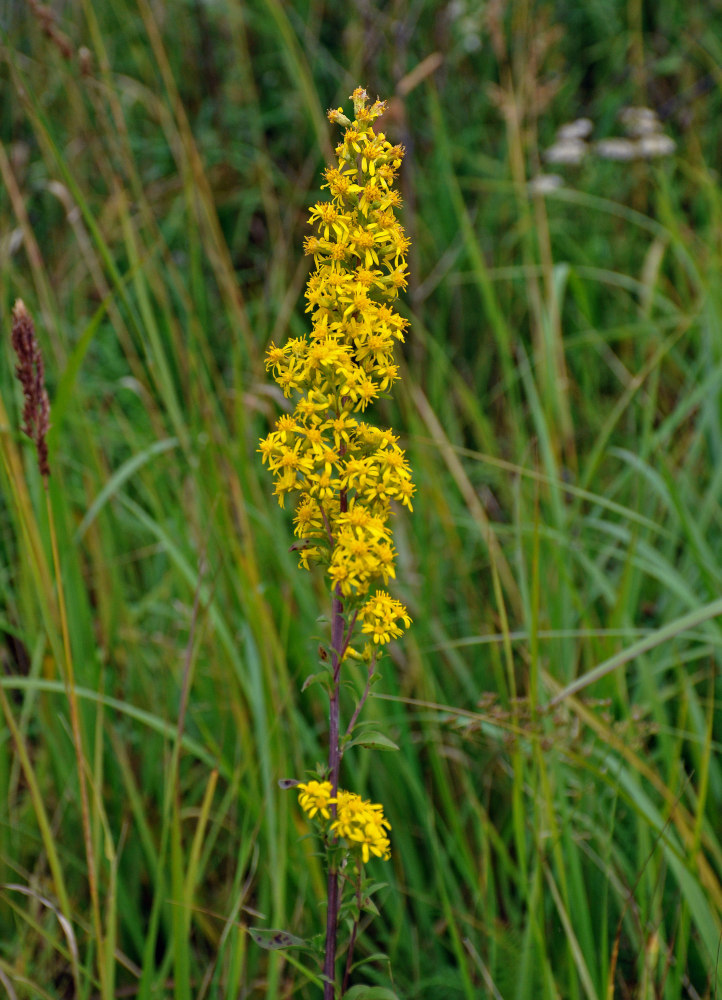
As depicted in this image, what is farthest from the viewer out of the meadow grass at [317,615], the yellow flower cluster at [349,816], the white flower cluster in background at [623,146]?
the white flower cluster in background at [623,146]

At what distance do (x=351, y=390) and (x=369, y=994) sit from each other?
0.90 m

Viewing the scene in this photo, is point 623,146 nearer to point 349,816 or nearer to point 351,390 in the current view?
point 351,390

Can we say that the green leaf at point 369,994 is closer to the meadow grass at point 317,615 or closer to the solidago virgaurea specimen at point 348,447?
the solidago virgaurea specimen at point 348,447

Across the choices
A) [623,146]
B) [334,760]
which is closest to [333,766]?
[334,760]

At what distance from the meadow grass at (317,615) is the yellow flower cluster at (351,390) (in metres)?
0.55

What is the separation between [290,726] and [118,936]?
658 mm

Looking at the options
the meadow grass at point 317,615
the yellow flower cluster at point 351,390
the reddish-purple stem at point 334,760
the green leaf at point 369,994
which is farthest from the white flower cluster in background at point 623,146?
the green leaf at point 369,994

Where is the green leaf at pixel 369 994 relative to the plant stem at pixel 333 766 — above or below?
below

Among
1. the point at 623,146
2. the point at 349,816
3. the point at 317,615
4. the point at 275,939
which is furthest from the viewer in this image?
the point at 623,146

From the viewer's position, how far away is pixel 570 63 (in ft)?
17.9

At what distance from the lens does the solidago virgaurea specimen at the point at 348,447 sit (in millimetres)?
1162

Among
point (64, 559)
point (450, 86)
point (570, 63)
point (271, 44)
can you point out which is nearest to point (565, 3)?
point (570, 63)

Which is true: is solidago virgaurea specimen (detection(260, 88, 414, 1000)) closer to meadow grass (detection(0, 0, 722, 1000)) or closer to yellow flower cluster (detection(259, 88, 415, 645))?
yellow flower cluster (detection(259, 88, 415, 645))

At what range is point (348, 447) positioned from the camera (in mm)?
1204
